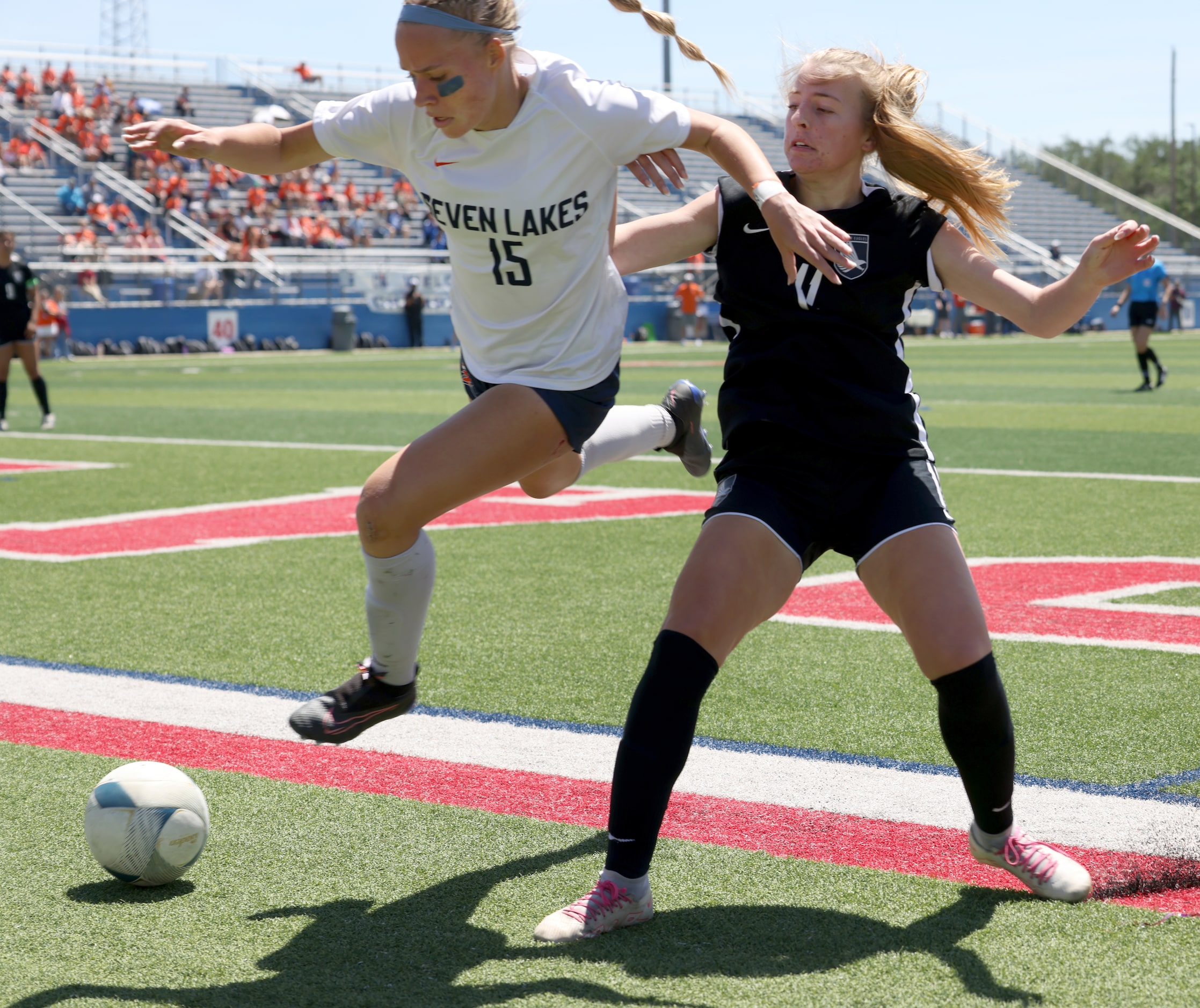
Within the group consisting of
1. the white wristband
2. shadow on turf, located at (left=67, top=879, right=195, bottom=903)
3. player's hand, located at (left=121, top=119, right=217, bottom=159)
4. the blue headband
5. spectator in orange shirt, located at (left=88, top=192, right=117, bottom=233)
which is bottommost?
shadow on turf, located at (left=67, top=879, right=195, bottom=903)

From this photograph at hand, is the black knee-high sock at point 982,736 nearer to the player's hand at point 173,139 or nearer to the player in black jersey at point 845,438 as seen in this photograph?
the player in black jersey at point 845,438

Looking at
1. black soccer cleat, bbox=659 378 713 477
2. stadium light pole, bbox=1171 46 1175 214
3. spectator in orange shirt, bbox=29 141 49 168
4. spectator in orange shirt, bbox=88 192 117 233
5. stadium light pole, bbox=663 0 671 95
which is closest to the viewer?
black soccer cleat, bbox=659 378 713 477

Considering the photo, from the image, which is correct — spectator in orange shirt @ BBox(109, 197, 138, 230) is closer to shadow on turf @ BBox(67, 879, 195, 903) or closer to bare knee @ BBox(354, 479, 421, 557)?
bare knee @ BBox(354, 479, 421, 557)

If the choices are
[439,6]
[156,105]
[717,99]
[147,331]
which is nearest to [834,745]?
[439,6]

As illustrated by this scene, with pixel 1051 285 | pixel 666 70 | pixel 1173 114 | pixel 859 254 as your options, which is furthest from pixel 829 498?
pixel 1173 114

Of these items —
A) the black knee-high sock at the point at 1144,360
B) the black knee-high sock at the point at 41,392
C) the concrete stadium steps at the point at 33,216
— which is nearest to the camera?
the black knee-high sock at the point at 41,392

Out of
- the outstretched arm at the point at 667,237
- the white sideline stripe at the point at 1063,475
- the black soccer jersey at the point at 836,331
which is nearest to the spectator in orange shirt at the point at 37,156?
the white sideline stripe at the point at 1063,475

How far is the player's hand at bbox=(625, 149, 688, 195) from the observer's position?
409cm

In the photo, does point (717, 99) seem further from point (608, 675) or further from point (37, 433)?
point (608, 675)

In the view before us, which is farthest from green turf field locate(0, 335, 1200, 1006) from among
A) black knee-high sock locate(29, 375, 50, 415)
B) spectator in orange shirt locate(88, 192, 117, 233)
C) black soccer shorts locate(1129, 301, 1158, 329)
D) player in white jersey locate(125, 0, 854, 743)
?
spectator in orange shirt locate(88, 192, 117, 233)

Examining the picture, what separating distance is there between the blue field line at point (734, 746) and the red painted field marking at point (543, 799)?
47 centimetres

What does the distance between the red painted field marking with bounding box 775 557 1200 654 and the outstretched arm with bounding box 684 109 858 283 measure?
120 inches

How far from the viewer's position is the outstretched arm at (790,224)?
3373mm

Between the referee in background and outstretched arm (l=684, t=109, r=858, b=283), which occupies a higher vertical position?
outstretched arm (l=684, t=109, r=858, b=283)
